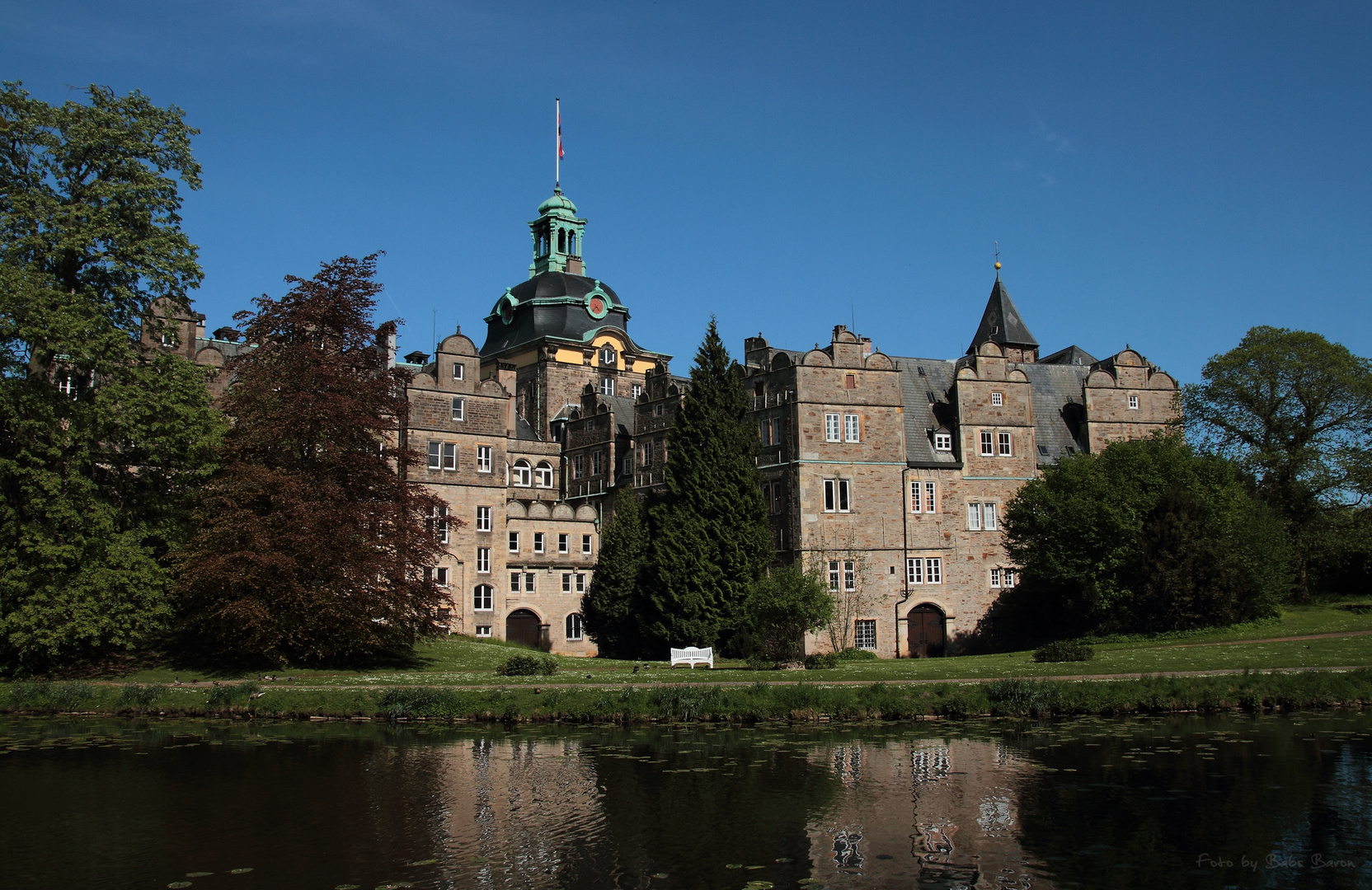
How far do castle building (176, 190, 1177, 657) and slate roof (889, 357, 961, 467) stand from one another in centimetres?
11

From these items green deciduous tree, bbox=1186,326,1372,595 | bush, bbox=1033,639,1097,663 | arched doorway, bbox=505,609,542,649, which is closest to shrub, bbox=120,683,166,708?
bush, bbox=1033,639,1097,663

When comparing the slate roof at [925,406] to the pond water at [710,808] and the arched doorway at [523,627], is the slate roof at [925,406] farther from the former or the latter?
the pond water at [710,808]

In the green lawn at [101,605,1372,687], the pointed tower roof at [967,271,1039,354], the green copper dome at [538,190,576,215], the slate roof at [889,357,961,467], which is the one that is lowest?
the green lawn at [101,605,1372,687]

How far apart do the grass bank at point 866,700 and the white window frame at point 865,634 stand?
79.5ft

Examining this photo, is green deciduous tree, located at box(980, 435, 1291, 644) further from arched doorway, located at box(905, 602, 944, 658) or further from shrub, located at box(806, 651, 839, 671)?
shrub, located at box(806, 651, 839, 671)

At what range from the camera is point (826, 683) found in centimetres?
2964

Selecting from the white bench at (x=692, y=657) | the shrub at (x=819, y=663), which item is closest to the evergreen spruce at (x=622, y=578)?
the white bench at (x=692, y=657)

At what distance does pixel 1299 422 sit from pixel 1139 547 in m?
16.0

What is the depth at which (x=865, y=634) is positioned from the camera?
5272cm

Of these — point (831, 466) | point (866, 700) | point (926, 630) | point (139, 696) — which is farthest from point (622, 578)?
point (866, 700)

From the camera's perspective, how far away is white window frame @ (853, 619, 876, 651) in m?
52.5

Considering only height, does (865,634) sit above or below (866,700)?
above

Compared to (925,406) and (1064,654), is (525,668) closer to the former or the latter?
(1064,654)

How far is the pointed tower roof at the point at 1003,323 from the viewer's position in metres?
76.1
